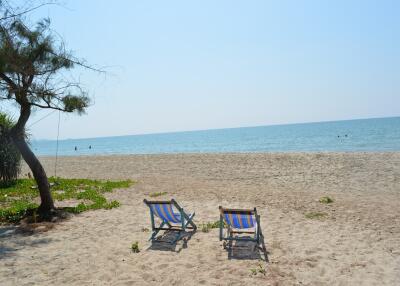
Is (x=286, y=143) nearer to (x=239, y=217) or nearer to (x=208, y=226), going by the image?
(x=208, y=226)

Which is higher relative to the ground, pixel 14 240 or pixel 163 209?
pixel 163 209

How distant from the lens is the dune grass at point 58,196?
29.4 feet

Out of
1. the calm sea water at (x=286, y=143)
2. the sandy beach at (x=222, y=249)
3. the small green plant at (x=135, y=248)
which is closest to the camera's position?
the sandy beach at (x=222, y=249)

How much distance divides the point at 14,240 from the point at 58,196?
4730mm

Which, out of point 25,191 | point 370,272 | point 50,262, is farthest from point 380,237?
point 25,191

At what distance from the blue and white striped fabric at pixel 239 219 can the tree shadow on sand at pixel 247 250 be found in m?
0.35

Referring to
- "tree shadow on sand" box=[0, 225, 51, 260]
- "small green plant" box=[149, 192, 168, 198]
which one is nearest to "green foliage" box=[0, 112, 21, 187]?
"small green plant" box=[149, 192, 168, 198]

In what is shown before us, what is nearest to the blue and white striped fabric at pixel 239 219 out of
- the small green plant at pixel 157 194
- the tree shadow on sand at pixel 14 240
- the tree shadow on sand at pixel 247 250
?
the tree shadow on sand at pixel 247 250

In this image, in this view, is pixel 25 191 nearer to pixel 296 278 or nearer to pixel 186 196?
pixel 186 196

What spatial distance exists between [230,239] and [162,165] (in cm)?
1681

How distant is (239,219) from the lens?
602cm

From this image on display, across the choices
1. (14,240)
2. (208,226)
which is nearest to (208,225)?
(208,226)

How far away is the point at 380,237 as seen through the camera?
6.42 meters

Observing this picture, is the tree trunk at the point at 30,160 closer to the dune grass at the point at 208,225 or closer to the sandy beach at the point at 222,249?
the sandy beach at the point at 222,249
